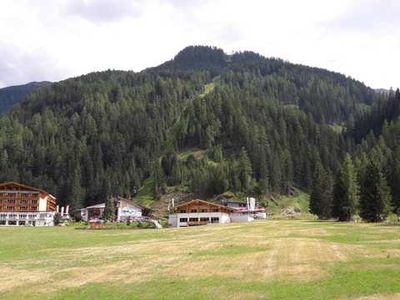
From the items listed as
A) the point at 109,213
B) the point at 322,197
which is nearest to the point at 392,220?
the point at 322,197

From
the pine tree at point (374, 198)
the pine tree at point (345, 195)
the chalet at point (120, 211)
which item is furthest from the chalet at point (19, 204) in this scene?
the pine tree at point (374, 198)

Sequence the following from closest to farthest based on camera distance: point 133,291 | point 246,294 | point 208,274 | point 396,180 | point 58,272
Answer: point 246,294
point 133,291
point 208,274
point 58,272
point 396,180

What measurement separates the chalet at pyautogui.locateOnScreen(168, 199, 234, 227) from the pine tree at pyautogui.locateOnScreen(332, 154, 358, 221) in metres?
42.4

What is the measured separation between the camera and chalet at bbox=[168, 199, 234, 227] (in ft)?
478

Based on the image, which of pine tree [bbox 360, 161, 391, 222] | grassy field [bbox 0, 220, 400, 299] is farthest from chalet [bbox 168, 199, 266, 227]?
grassy field [bbox 0, 220, 400, 299]

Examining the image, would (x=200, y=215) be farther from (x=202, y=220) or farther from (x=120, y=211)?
(x=120, y=211)

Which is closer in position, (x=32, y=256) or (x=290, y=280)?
(x=290, y=280)

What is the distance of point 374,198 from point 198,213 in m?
58.4

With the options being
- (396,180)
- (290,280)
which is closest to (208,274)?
(290,280)

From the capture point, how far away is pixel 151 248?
190 ft

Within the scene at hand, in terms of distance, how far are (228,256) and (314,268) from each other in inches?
440

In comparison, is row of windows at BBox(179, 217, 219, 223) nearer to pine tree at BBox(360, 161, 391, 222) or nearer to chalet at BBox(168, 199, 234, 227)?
chalet at BBox(168, 199, 234, 227)

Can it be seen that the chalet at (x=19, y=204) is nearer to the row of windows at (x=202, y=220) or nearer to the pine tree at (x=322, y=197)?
the row of windows at (x=202, y=220)

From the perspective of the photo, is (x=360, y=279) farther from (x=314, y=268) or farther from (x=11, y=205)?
(x=11, y=205)
